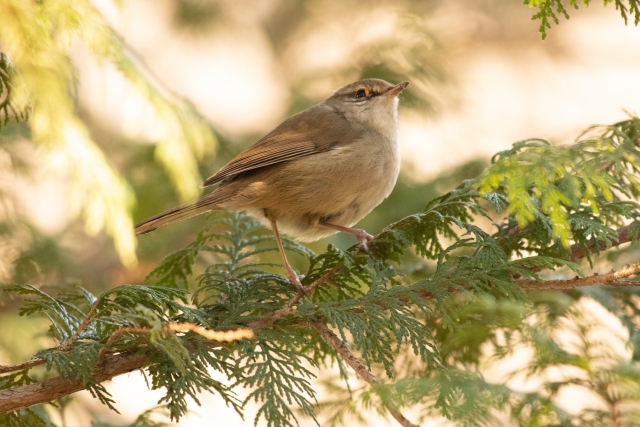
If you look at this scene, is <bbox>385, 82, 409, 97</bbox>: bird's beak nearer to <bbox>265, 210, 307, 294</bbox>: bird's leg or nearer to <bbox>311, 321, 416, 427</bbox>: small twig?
<bbox>265, 210, 307, 294</bbox>: bird's leg

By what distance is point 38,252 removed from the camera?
4.82 m

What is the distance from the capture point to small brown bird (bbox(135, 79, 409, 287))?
4262 millimetres

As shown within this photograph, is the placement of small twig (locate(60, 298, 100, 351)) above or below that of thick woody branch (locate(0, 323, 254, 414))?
above

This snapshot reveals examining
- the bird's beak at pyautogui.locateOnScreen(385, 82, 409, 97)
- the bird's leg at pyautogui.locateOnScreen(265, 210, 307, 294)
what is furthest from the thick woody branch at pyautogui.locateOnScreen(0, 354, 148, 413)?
the bird's beak at pyautogui.locateOnScreen(385, 82, 409, 97)

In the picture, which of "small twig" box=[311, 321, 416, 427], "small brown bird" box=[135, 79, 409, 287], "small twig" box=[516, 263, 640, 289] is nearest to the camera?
"small twig" box=[311, 321, 416, 427]

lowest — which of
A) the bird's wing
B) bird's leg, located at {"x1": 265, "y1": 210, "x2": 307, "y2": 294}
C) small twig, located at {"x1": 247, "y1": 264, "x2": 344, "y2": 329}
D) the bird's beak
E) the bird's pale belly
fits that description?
small twig, located at {"x1": 247, "y1": 264, "x2": 344, "y2": 329}

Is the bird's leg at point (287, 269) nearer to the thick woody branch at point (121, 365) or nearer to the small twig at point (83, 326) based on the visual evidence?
the thick woody branch at point (121, 365)

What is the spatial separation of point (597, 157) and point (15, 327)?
13.3 feet

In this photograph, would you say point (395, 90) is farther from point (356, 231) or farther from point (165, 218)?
point (165, 218)

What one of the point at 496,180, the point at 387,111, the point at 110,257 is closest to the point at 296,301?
the point at 496,180

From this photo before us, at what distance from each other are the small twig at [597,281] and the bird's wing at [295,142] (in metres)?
2.03

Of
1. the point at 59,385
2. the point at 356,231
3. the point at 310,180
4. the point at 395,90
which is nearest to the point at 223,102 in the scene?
the point at 395,90

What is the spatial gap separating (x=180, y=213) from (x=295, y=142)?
3.10 feet

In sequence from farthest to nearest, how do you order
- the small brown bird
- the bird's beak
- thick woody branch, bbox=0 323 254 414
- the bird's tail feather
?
the bird's beak < the small brown bird < the bird's tail feather < thick woody branch, bbox=0 323 254 414
